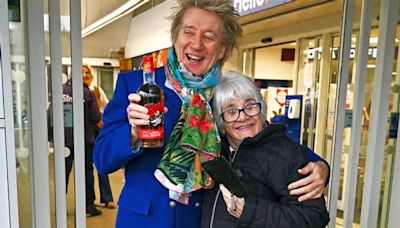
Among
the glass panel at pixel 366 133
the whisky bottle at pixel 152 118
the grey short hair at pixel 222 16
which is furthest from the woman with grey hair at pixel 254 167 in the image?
the glass panel at pixel 366 133

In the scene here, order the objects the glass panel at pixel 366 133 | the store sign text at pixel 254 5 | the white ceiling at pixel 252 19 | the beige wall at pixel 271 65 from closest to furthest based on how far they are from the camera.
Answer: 1. the glass panel at pixel 366 133
2. the white ceiling at pixel 252 19
3. the store sign text at pixel 254 5
4. the beige wall at pixel 271 65

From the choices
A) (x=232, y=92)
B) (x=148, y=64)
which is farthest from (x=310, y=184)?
(x=148, y=64)

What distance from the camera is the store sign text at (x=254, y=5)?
3.10m

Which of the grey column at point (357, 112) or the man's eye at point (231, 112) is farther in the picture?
the grey column at point (357, 112)

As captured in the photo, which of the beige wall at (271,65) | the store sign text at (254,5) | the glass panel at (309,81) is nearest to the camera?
the store sign text at (254,5)

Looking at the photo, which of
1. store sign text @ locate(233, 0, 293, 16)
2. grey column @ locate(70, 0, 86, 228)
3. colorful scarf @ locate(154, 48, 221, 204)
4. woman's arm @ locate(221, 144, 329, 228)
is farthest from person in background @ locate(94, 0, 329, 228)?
store sign text @ locate(233, 0, 293, 16)

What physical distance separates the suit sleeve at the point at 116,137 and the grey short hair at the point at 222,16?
26 cm

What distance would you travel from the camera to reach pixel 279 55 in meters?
5.15

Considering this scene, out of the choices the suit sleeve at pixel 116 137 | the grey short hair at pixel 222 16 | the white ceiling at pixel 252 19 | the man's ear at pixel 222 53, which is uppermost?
the white ceiling at pixel 252 19

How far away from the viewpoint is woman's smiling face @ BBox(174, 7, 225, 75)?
1077mm

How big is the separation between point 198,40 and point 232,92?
7.7 inches

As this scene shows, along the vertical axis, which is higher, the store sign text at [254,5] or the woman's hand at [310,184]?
the store sign text at [254,5]

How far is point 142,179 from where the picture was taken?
3.61 feet

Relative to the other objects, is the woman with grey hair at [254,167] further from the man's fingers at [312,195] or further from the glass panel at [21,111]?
the glass panel at [21,111]
